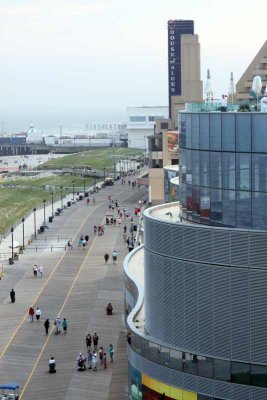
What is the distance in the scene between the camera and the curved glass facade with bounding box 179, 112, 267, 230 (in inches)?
1078

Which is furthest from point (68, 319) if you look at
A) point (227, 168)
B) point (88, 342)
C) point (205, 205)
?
point (227, 168)

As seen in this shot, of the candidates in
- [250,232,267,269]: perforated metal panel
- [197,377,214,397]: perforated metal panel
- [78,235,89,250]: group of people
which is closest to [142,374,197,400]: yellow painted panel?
[197,377,214,397]: perforated metal panel

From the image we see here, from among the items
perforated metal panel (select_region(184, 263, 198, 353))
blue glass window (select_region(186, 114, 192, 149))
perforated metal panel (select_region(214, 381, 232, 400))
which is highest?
blue glass window (select_region(186, 114, 192, 149))

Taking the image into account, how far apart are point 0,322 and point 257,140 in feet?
77.3

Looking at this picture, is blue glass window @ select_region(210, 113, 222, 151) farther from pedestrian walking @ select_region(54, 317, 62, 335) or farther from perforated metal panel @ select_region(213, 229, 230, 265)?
pedestrian walking @ select_region(54, 317, 62, 335)

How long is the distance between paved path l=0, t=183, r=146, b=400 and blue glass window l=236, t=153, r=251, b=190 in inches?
414

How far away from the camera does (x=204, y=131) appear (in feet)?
94.9

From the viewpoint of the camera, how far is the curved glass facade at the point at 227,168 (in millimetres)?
27375

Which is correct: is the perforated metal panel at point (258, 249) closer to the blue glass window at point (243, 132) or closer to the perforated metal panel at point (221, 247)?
the perforated metal panel at point (221, 247)

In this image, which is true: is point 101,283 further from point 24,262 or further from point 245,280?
point 245,280

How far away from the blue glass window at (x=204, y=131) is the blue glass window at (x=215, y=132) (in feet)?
0.55

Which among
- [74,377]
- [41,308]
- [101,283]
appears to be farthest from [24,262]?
[74,377]

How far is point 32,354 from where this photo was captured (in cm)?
4234

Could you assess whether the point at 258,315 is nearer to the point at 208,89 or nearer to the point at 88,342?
the point at 208,89
